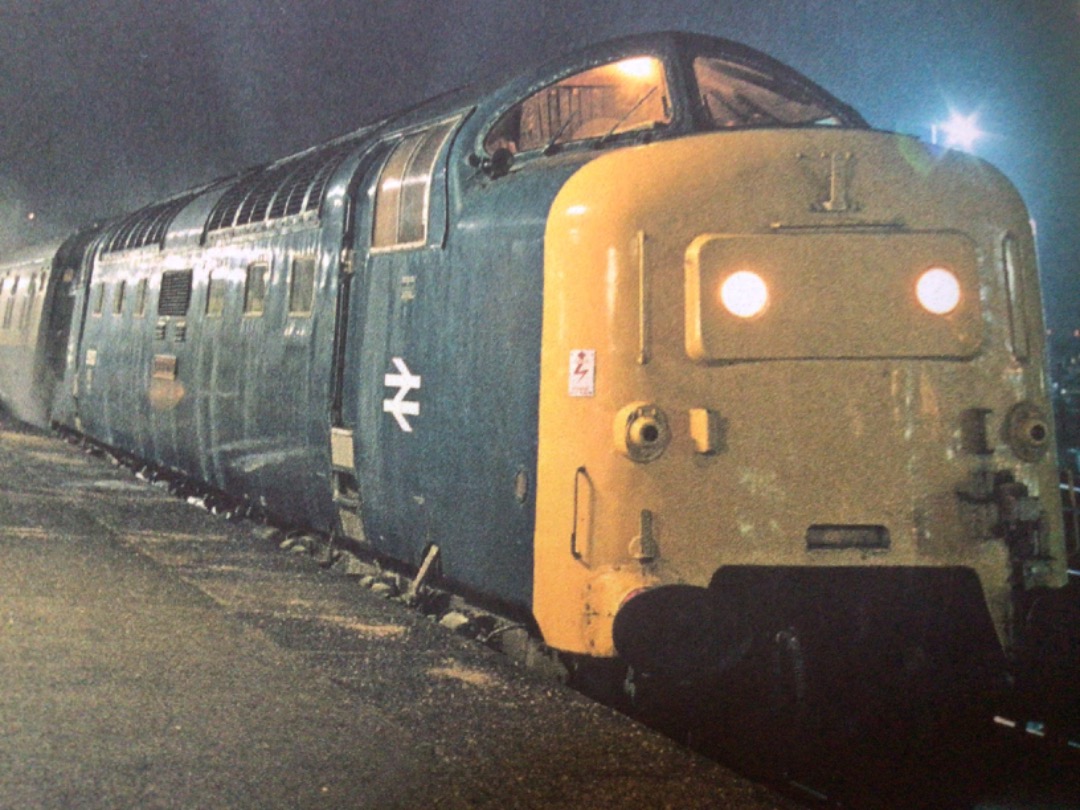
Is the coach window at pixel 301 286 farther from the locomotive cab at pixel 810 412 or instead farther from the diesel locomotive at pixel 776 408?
the locomotive cab at pixel 810 412

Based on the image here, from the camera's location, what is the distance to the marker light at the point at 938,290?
15.0 ft

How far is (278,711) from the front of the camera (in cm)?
468

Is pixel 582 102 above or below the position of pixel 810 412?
above

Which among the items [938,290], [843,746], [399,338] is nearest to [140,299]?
[399,338]

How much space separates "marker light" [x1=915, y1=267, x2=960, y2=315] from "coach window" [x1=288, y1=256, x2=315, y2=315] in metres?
4.28

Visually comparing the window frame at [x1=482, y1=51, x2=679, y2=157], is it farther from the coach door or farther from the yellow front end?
the yellow front end

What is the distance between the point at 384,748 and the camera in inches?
170

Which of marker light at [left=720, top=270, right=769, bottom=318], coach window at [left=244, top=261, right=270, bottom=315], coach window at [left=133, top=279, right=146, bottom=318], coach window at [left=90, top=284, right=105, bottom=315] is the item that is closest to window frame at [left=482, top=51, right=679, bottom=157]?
marker light at [left=720, top=270, right=769, bottom=318]

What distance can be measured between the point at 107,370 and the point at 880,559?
11621 mm

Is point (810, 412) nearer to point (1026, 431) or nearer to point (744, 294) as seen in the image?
point (744, 294)

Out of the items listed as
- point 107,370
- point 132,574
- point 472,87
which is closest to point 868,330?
point 472,87

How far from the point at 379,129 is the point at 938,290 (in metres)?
4.44

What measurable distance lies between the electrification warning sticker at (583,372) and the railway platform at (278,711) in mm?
1337

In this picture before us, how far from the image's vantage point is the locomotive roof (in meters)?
5.86
